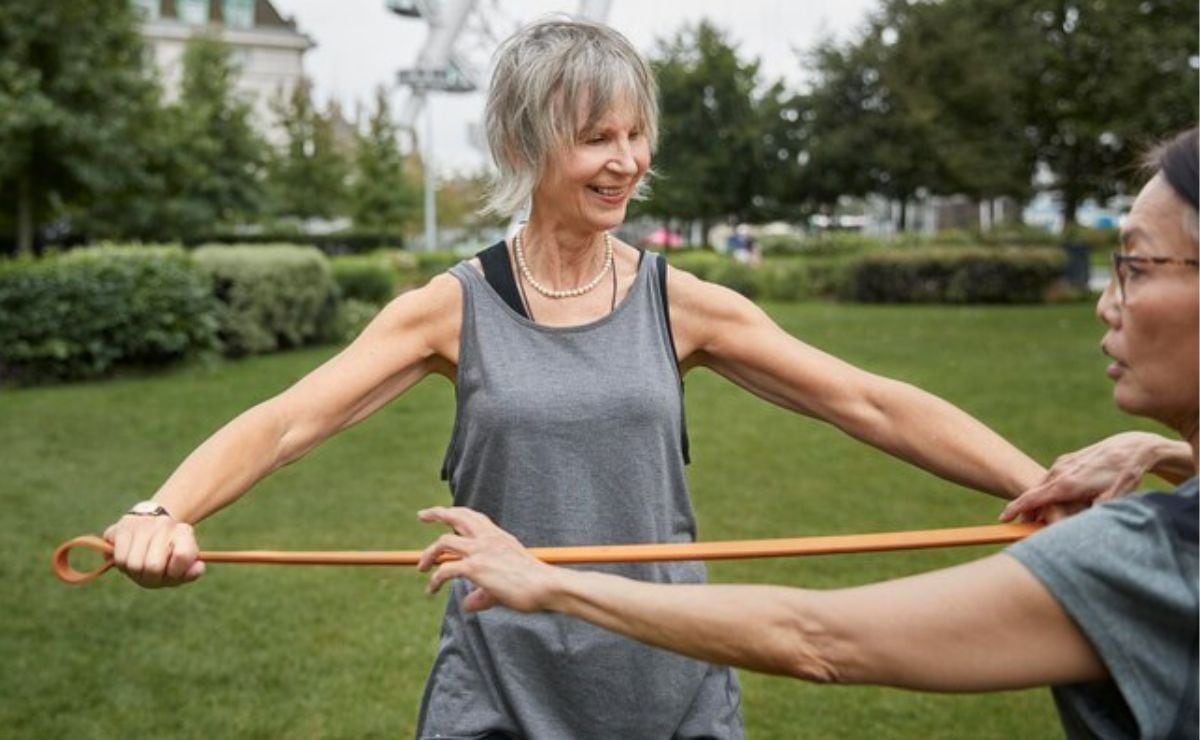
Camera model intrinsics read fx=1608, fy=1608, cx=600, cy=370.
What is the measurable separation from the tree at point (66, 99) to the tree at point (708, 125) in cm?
2353

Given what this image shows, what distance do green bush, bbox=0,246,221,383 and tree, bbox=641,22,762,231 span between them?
3479 centimetres

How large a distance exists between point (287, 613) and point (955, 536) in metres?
6.56

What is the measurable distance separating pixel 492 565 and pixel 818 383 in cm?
121

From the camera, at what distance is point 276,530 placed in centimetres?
1071

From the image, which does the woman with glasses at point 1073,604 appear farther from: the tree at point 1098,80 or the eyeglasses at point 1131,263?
the tree at point 1098,80

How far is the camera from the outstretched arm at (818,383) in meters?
3.25

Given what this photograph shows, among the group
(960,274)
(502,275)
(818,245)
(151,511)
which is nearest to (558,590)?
(151,511)

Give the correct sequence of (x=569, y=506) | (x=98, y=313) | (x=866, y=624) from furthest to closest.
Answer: (x=98, y=313) → (x=569, y=506) → (x=866, y=624)

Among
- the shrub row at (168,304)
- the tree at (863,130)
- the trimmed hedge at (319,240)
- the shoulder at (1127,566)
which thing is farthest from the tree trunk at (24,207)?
the shoulder at (1127,566)

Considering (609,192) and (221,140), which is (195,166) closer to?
(221,140)

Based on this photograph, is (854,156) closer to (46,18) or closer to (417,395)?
(46,18)

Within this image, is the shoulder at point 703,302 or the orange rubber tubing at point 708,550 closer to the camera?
the orange rubber tubing at point 708,550

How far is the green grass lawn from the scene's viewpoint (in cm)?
712

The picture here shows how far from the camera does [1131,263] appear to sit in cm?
205
